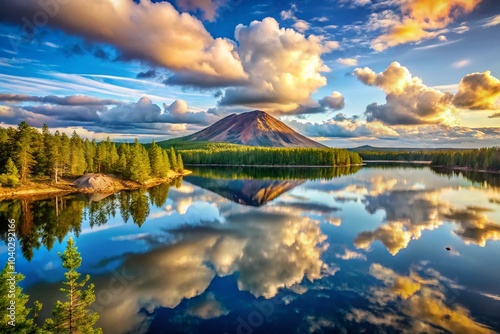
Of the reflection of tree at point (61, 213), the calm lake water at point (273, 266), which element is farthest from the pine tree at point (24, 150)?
the calm lake water at point (273, 266)

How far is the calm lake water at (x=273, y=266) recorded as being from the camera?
21.1m

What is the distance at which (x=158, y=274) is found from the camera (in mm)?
28547

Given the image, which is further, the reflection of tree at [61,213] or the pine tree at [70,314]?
the reflection of tree at [61,213]

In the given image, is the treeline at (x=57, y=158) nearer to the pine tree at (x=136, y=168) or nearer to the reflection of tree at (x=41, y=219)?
the pine tree at (x=136, y=168)

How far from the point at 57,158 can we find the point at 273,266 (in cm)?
7255

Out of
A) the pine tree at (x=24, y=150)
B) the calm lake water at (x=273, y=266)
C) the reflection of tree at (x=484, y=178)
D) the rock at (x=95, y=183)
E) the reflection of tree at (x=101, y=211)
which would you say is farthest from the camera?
the reflection of tree at (x=484, y=178)

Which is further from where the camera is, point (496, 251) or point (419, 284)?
point (496, 251)

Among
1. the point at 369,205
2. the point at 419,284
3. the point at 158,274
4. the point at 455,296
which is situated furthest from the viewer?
the point at 369,205

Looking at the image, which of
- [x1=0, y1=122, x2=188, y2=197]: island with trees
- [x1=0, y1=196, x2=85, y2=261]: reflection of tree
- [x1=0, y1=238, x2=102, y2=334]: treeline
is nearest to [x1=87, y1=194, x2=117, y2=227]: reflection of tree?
[x1=0, y1=196, x2=85, y2=261]: reflection of tree

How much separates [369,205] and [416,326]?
4920 centimetres

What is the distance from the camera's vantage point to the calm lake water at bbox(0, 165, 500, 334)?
69.4ft

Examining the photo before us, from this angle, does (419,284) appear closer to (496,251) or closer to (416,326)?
(416,326)

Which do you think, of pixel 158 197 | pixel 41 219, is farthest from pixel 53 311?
pixel 158 197

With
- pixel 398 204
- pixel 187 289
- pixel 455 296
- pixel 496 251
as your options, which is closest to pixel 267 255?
pixel 187 289
